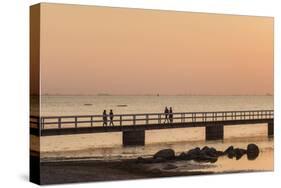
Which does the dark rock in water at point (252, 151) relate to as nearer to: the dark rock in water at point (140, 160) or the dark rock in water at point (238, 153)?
the dark rock in water at point (238, 153)

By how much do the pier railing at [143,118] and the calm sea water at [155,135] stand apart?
0.09m

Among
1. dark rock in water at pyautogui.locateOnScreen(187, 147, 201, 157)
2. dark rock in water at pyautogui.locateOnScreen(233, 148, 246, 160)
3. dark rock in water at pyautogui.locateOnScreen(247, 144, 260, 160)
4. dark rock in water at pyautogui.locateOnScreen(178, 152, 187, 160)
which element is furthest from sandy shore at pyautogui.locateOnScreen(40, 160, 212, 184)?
dark rock in water at pyautogui.locateOnScreen(247, 144, 260, 160)

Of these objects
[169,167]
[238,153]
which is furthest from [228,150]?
[169,167]

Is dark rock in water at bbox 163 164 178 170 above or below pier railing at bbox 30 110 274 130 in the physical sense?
below

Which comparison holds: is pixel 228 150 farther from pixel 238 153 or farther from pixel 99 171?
pixel 99 171

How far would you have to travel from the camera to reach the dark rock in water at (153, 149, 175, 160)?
50.5 ft

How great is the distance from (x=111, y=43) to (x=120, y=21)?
1.41ft

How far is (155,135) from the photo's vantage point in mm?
15539

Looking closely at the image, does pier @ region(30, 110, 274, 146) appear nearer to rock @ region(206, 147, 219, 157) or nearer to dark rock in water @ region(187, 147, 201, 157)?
rock @ region(206, 147, 219, 157)

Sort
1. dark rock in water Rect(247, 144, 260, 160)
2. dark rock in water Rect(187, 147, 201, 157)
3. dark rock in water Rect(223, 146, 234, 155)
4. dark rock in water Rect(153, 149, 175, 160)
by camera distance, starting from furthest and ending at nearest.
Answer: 1. dark rock in water Rect(247, 144, 260, 160)
2. dark rock in water Rect(223, 146, 234, 155)
3. dark rock in water Rect(187, 147, 201, 157)
4. dark rock in water Rect(153, 149, 175, 160)

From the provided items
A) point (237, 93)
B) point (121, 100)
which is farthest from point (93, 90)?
point (237, 93)

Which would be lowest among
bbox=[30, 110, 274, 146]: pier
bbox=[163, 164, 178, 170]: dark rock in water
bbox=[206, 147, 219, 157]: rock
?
bbox=[163, 164, 178, 170]: dark rock in water

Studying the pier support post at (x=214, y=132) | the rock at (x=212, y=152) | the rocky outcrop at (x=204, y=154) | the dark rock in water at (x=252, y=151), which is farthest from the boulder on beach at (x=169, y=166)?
the dark rock in water at (x=252, y=151)

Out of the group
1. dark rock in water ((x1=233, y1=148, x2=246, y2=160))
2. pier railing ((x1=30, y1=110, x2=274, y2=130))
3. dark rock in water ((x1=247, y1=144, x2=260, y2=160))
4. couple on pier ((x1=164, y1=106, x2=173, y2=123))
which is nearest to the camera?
pier railing ((x1=30, y1=110, x2=274, y2=130))
